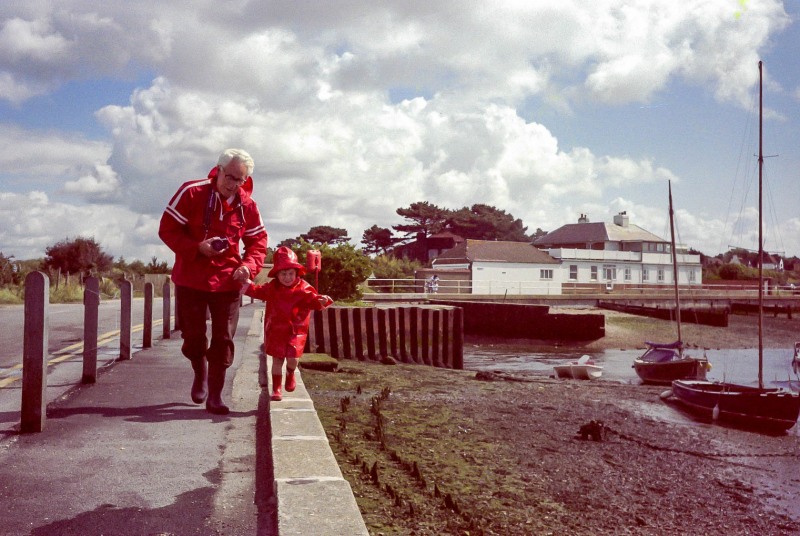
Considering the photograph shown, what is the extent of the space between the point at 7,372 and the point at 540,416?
6.24 metres

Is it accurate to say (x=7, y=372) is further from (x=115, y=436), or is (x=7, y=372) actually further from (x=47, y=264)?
(x=47, y=264)

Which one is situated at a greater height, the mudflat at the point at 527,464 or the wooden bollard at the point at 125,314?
the wooden bollard at the point at 125,314

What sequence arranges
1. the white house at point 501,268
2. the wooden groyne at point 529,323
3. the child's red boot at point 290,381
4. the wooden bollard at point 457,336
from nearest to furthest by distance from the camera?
the child's red boot at point 290,381
the wooden bollard at point 457,336
the wooden groyne at point 529,323
the white house at point 501,268

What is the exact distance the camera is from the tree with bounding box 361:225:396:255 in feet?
291

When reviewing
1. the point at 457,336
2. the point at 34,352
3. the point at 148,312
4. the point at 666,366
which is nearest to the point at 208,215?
the point at 34,352

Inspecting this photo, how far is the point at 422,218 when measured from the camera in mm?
88438

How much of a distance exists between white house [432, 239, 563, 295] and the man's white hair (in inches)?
2231

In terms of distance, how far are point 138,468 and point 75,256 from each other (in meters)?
44.2

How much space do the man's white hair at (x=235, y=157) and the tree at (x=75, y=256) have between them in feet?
137

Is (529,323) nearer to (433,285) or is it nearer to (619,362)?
(619,362)

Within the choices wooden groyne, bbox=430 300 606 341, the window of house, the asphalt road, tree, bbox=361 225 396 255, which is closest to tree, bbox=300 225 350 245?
tree, bbox=361 225 396 255

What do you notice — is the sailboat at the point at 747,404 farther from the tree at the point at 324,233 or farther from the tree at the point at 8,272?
the tree at the point at 324,233

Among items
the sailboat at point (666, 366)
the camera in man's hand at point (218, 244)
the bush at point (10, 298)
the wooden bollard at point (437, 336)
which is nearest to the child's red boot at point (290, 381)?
the camera in man's hand at point (218, 244)

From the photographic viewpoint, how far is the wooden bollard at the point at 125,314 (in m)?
9.05
